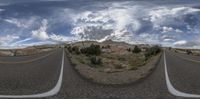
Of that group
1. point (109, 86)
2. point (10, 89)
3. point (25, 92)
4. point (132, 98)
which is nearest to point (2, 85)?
point (10, 89)

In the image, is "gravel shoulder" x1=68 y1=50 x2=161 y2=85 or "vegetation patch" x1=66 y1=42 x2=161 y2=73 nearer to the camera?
"gravel shoulder" x1=68 y1=50 x2=161 y2=85

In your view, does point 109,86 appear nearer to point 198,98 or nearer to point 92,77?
point 92,77

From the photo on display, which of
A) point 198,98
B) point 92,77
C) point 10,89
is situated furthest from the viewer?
point 92,77

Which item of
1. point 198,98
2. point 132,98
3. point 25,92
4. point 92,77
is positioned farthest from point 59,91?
point 92,77

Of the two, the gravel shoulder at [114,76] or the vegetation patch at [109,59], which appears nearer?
the gravel shoulder at [114,76]

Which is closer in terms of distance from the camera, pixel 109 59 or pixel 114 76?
pixel 114 76

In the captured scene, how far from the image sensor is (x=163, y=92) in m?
11.8

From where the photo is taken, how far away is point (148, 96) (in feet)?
36.1

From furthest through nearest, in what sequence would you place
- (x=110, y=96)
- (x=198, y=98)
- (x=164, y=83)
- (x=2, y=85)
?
(x=164, y=83) < (x=2, y=85) < (x=110, y=96) < (x=198, y=98)

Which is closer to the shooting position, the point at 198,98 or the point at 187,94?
the point at 198,98

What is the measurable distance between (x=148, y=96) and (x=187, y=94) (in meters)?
1.15

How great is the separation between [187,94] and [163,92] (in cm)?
81

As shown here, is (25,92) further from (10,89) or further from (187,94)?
(187,94)

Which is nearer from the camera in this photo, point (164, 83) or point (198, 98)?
point (198, 98)
